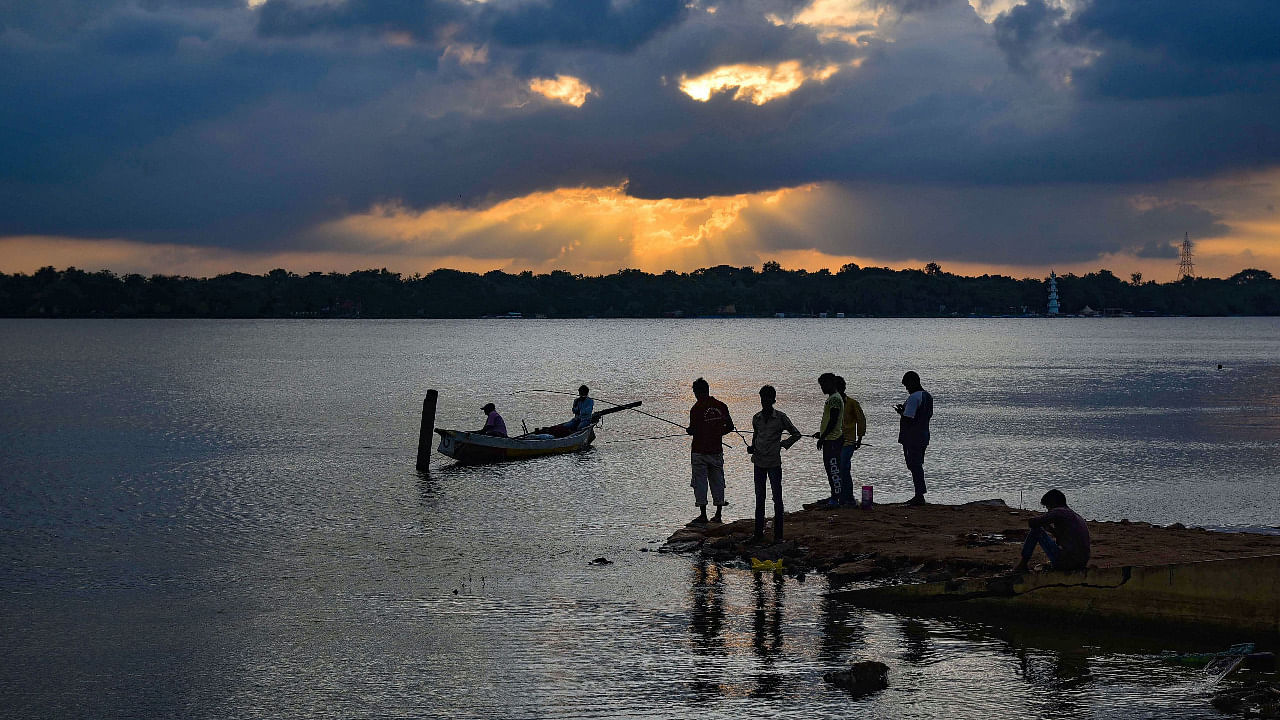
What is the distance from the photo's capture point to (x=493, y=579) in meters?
16.7

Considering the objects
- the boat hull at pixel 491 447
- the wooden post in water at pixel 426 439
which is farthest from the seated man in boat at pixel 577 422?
the wooden post in water at pixel 426 439

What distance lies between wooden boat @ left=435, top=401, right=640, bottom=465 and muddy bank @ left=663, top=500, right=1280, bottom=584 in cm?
1368

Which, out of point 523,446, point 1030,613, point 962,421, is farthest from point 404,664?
point 962,421

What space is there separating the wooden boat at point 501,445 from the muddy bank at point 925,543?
13.7 meters

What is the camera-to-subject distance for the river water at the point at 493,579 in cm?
1138

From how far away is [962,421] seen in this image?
152 feet

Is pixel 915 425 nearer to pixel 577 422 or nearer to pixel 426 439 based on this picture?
pixel 426 439

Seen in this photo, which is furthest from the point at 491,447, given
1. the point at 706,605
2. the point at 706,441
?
the point at 706,605

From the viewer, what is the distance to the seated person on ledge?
1298cm

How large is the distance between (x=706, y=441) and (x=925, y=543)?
147 inches

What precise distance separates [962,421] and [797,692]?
A: 3706 centimetres

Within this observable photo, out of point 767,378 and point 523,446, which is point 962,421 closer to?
point 523,446

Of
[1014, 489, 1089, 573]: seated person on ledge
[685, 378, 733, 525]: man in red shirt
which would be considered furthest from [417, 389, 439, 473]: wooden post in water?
[1014, 489, 1089, 573]: seated person on ledge

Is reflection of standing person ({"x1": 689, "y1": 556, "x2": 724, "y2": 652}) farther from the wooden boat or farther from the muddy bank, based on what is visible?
the wooden boat
